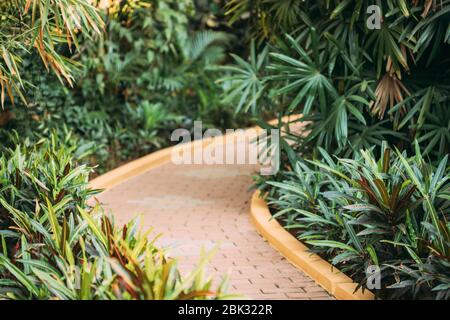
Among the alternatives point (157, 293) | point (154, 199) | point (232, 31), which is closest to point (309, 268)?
point (157, 293)

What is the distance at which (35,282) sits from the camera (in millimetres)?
3830

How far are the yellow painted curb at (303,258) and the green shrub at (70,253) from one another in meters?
0.91

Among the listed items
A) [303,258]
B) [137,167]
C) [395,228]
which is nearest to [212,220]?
[303,258]

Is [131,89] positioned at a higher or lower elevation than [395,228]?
higher

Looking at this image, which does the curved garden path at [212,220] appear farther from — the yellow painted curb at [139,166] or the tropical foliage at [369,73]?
the tropical foliage at [369,73]

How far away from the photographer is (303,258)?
17.8 ft

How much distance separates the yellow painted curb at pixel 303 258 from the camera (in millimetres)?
4656

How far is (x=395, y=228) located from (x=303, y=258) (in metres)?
1.04

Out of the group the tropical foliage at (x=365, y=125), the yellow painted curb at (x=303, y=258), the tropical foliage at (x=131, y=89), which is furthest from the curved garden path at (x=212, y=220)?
the tropical foliage at (x=131, y=89)

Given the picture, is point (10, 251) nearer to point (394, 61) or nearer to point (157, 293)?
point (157, 293)

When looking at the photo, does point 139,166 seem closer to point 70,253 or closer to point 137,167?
point 137,167

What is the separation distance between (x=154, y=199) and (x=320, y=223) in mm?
3084

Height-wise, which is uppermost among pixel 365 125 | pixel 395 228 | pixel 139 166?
pixel 365 125

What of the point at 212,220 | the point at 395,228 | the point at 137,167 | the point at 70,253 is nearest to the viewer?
the point at 70,253
